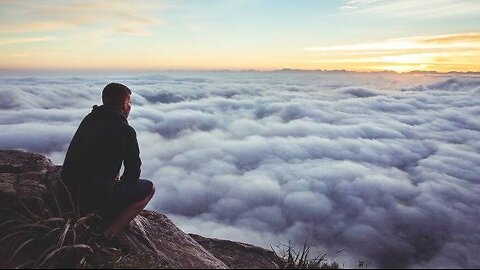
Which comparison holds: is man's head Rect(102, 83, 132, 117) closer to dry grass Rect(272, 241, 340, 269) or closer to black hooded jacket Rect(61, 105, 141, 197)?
black hooded jacket Rect(61, 105, 141, 197)

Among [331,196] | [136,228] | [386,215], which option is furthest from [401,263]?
[136,228]

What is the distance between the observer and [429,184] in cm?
9656

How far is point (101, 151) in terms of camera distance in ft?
16.0

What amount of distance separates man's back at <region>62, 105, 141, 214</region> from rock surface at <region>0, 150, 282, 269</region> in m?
0.96

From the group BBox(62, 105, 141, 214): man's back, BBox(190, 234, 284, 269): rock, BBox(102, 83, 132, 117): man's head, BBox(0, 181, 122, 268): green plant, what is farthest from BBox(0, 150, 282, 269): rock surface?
BBox(102, 83, 132, 117): man's head

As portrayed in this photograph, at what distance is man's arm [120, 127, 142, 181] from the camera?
4.93 meters

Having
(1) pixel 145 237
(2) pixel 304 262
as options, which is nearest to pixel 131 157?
(1) pixel 145 237

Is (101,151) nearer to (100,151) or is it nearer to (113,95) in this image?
(100,151)

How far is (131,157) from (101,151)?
0.39 metres

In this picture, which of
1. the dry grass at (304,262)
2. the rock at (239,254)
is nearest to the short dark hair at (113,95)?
the dry grass at (304,262)

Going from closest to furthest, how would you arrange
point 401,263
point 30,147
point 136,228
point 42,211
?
point 42,211 < point 136,228 < point 401,263 < point 30,147

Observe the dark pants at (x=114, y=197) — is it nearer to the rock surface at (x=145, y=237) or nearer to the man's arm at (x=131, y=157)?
the man's arm at (x=131, y=157)

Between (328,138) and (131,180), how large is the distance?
470 ft

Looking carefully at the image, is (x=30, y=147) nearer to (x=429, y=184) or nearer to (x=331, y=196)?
(x=331, y=196)
